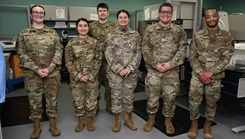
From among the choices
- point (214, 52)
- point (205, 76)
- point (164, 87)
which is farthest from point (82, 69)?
point (214, 52)

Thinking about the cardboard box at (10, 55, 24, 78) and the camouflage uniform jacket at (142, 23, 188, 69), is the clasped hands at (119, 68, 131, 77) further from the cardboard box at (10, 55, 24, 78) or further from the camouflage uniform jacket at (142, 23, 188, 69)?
the cardboard box at (10, 55, 24, 78)

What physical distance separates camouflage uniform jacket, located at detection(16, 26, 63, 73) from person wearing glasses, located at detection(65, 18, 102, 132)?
0.60ft

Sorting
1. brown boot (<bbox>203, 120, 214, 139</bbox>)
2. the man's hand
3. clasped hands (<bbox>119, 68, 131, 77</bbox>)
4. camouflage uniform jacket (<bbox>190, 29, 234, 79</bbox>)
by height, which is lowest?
brown boot (<bbox>203, 120, 214, 139</bbox>)

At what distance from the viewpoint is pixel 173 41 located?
7.70ft

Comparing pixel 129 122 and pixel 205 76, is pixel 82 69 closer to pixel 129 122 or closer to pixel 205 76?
pixel 129 122

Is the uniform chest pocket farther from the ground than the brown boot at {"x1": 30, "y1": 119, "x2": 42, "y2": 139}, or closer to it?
farther from the ground

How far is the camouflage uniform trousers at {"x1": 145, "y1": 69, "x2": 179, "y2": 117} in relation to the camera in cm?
234

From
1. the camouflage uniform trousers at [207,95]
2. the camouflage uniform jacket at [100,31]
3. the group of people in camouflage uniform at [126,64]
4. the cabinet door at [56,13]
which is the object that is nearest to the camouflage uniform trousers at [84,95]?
the group of people in camouflage uniform at [126,64]

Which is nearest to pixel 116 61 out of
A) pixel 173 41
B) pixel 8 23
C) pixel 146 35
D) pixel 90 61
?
pixel 90 61

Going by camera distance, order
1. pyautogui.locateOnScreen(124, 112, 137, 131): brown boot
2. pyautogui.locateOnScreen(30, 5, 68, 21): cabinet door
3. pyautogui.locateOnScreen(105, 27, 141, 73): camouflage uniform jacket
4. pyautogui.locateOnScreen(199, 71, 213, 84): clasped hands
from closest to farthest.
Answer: pyautogui.locateOnScreen(199, 71, 213, 84): clasped hands
pyautogui.locateOnScreen(105, 27, 141, 73): camouflage uniform jacket
pyautogui.locateOnScreen(124, 112, 137, 131): brown boot
pyautogui.locateOnScreen(30, 5, 68, 21): cabinet door

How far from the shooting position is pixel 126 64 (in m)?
2.41

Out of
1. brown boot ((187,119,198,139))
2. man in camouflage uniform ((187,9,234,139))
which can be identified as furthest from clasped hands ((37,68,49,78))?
brown boot ((187,119,198,139))

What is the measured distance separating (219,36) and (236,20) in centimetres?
121

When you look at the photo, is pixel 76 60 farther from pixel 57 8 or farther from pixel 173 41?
pixel 57 8
